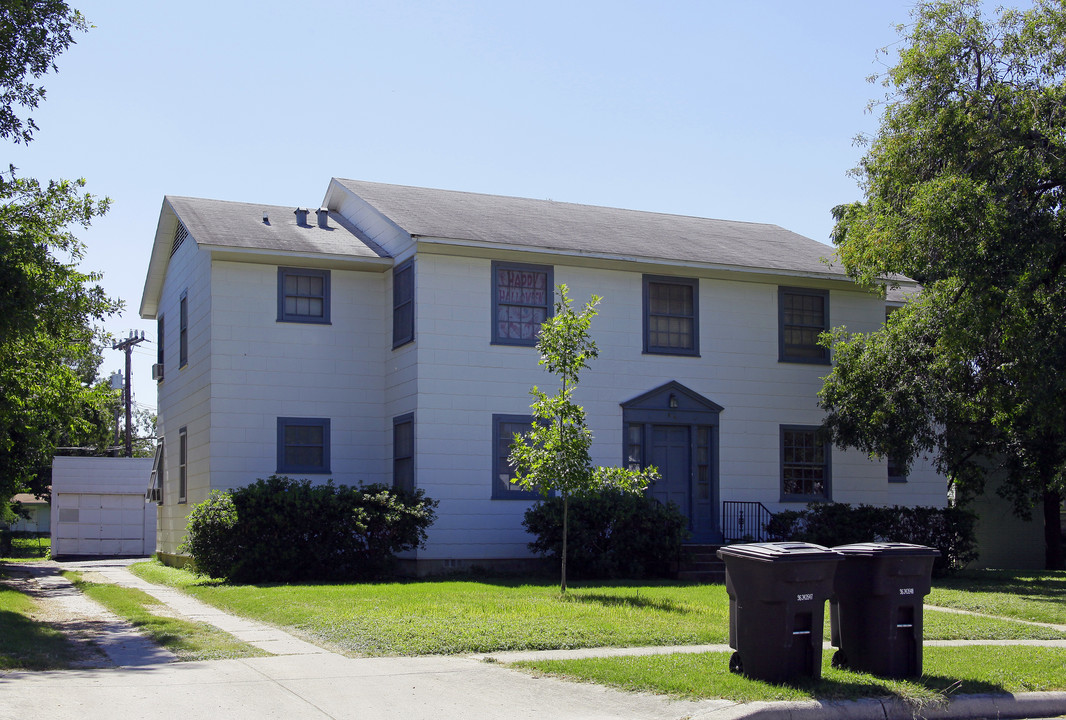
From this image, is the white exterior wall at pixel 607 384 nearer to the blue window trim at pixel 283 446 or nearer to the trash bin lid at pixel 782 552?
the blue window trim at pixel 283 446

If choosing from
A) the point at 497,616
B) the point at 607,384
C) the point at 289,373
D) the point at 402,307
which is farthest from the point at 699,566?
the point at 289,373

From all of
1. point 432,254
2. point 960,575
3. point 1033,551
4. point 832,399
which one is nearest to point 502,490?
point 432,254

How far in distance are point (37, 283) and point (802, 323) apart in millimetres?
14843

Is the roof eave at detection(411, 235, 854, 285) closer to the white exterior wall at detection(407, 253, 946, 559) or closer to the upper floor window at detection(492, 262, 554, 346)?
the white exterior wall at detection(407, 253, 946, 559)

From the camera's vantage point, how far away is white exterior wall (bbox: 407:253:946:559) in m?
20.0

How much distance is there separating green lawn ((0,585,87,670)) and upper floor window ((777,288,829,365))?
49.0ft

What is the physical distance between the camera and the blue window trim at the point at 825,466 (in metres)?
22.6

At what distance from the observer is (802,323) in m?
23.2

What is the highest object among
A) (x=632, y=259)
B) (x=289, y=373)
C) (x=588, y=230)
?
(x=588, y=230)

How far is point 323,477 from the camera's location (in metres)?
21.0

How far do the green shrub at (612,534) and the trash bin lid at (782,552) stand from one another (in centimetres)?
936

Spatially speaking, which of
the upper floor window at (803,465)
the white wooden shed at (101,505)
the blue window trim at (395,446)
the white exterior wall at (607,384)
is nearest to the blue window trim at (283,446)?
the blue window trim at (395,446)

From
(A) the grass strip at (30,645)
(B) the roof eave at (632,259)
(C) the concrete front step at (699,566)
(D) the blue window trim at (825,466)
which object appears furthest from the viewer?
(D) the blue window trim at (825,466)

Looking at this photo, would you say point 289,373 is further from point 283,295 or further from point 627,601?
point 627,601
